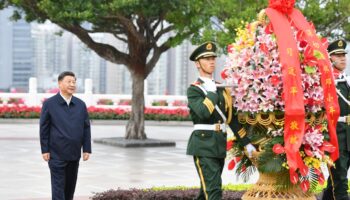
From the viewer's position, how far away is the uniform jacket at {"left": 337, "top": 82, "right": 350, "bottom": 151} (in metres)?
7.08

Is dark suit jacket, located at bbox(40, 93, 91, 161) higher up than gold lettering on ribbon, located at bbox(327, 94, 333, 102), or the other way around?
gold lettering on ribbon, located at bbox(327, 94, 333, 102)

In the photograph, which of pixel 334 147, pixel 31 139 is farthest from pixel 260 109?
pixel 31 139

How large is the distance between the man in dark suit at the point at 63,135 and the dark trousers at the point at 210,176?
1377 mm

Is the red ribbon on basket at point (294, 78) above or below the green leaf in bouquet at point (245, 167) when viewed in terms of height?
above

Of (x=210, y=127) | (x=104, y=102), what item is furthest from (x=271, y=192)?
(x=104, y=102)

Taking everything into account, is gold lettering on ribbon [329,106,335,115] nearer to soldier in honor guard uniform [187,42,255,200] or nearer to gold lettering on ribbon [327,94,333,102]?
gold lettering on ribbon [327,94,333,102]

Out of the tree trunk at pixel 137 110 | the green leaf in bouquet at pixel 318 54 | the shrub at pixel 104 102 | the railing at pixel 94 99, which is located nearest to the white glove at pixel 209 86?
the green leaf in bouquet at pixel 318 54

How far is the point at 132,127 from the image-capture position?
16.9 metres

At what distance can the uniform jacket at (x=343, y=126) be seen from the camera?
708cm

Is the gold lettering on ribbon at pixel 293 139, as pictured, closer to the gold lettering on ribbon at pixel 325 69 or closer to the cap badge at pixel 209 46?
the gold lettering on ribbon at pixel 325 69

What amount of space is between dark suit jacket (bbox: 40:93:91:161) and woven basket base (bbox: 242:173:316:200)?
1.86 meters

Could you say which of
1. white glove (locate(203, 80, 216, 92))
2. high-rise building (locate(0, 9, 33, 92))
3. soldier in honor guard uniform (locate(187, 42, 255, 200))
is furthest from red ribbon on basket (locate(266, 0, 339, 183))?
high-rise building (locate(0, 9, 33, 92))

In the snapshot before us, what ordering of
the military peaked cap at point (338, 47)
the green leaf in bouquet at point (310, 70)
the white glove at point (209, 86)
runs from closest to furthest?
the green leaf in bouquet at point (310, 70) < the white glove at point (209, 86) < the military peaked cap at point (338, 47)

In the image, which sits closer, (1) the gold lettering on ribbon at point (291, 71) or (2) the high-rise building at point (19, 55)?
(1) the gold lettering on ribbon at point (291, 71)
